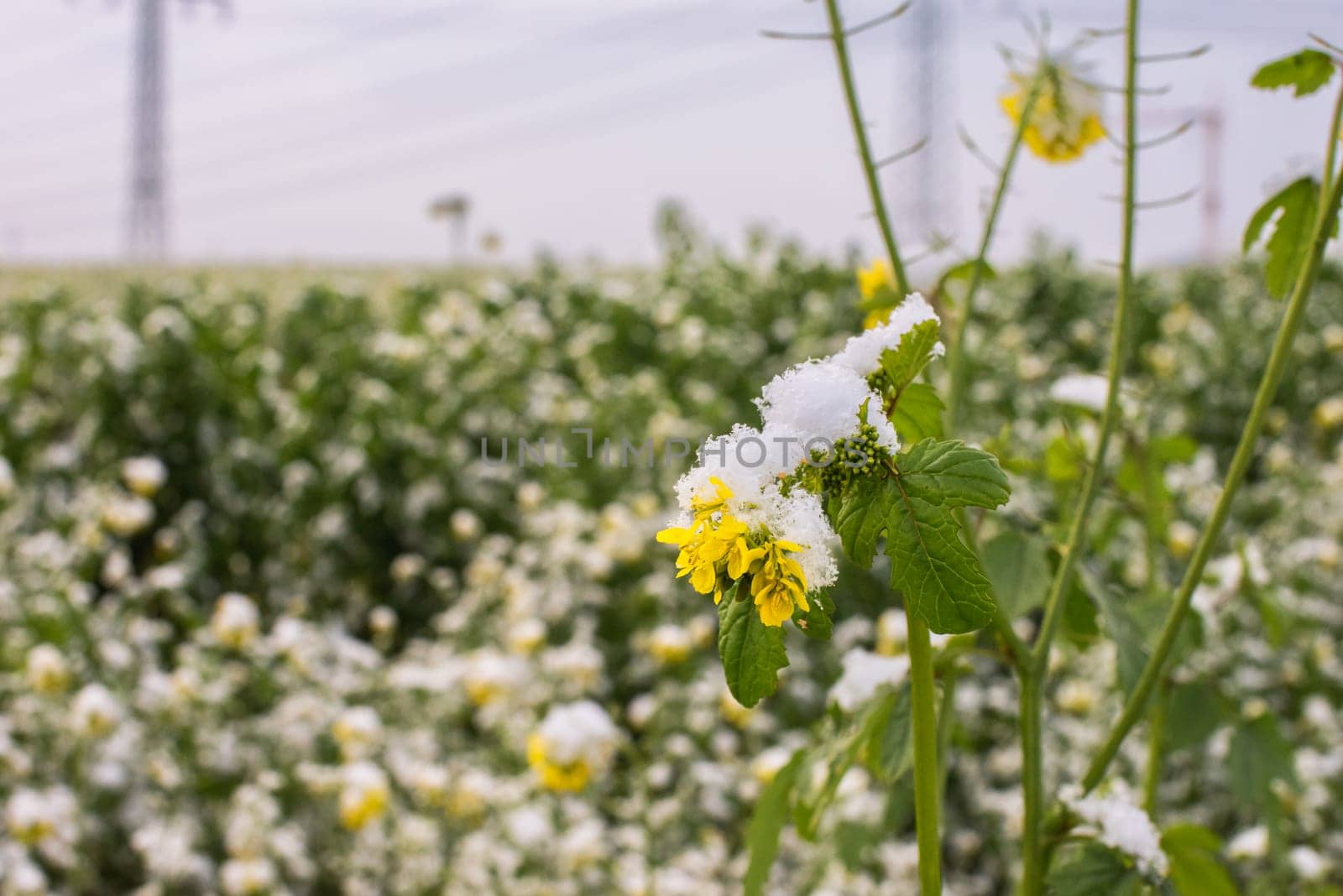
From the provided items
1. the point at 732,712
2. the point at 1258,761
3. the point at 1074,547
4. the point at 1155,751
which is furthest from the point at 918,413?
the point at 732,712

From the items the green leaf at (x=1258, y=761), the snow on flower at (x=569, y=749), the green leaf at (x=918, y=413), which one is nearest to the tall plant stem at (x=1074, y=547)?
the green leaf at (x=918, y=413)

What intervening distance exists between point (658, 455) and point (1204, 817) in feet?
5.92

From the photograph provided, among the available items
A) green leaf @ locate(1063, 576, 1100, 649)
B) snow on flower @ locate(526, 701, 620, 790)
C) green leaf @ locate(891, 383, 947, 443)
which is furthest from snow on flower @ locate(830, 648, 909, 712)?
snow on flower @ locate(526, 701, 620, 790)

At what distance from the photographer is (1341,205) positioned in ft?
2.38

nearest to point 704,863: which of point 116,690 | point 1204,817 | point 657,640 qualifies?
point 657,640

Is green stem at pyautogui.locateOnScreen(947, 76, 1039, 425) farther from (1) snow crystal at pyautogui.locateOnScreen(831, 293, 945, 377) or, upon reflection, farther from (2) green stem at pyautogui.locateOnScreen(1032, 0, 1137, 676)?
(1) snow crystal at pyautogui.locateOnScreen(831, 293, 945, 377)

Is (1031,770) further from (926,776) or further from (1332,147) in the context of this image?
(1332,147)

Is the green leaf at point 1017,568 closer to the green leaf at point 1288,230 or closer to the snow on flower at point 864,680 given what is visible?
the snow on flower at point 864,680

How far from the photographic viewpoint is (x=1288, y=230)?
784 mm

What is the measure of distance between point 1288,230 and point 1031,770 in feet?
1.36

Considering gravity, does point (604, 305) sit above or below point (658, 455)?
above

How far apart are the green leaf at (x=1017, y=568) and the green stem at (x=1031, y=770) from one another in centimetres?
14

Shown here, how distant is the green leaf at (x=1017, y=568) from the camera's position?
2.93ft

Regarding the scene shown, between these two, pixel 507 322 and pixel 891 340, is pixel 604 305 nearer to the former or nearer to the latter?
pixel 507 322
